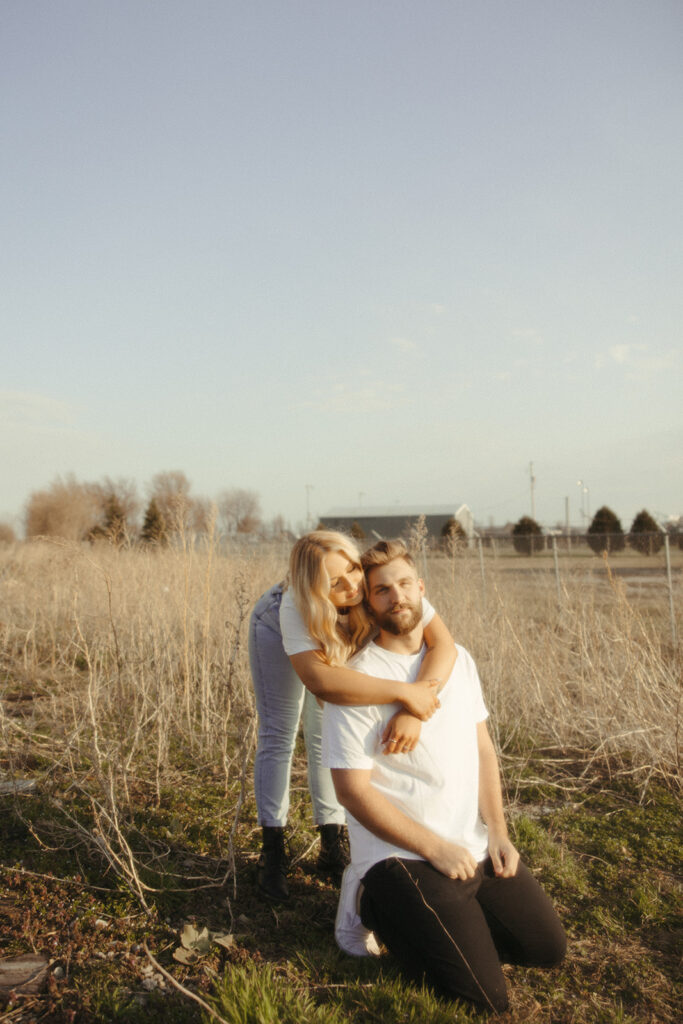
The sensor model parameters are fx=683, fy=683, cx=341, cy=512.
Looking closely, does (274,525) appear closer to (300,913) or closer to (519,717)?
(519,717)

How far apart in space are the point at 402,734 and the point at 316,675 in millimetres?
342

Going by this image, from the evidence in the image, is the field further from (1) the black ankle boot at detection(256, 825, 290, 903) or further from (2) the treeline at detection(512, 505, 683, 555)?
(2) the treeline at detection(512, 505, 683, 555)

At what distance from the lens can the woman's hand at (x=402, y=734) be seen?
2180 millimetres

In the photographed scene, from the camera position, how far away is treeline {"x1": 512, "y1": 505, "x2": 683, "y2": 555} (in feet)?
31.9

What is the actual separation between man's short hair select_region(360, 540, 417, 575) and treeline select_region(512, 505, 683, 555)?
598 centimetres

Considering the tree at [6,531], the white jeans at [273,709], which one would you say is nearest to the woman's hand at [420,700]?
the white jeans at [273,709]

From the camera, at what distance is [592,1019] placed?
6.89ft

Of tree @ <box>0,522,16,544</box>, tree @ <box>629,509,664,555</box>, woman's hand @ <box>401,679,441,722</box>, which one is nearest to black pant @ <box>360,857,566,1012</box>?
woman's hand @ <box>401,679,441,722</box>

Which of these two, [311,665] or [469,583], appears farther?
[469,583]

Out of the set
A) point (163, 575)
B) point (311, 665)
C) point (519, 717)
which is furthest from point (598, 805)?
point (163, 575)

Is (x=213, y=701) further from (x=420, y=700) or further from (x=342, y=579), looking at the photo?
(x=420, y=700)

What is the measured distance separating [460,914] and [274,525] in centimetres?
813

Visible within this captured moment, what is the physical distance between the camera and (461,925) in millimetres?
2119

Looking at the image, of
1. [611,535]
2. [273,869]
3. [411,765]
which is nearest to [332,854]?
[273,869]
